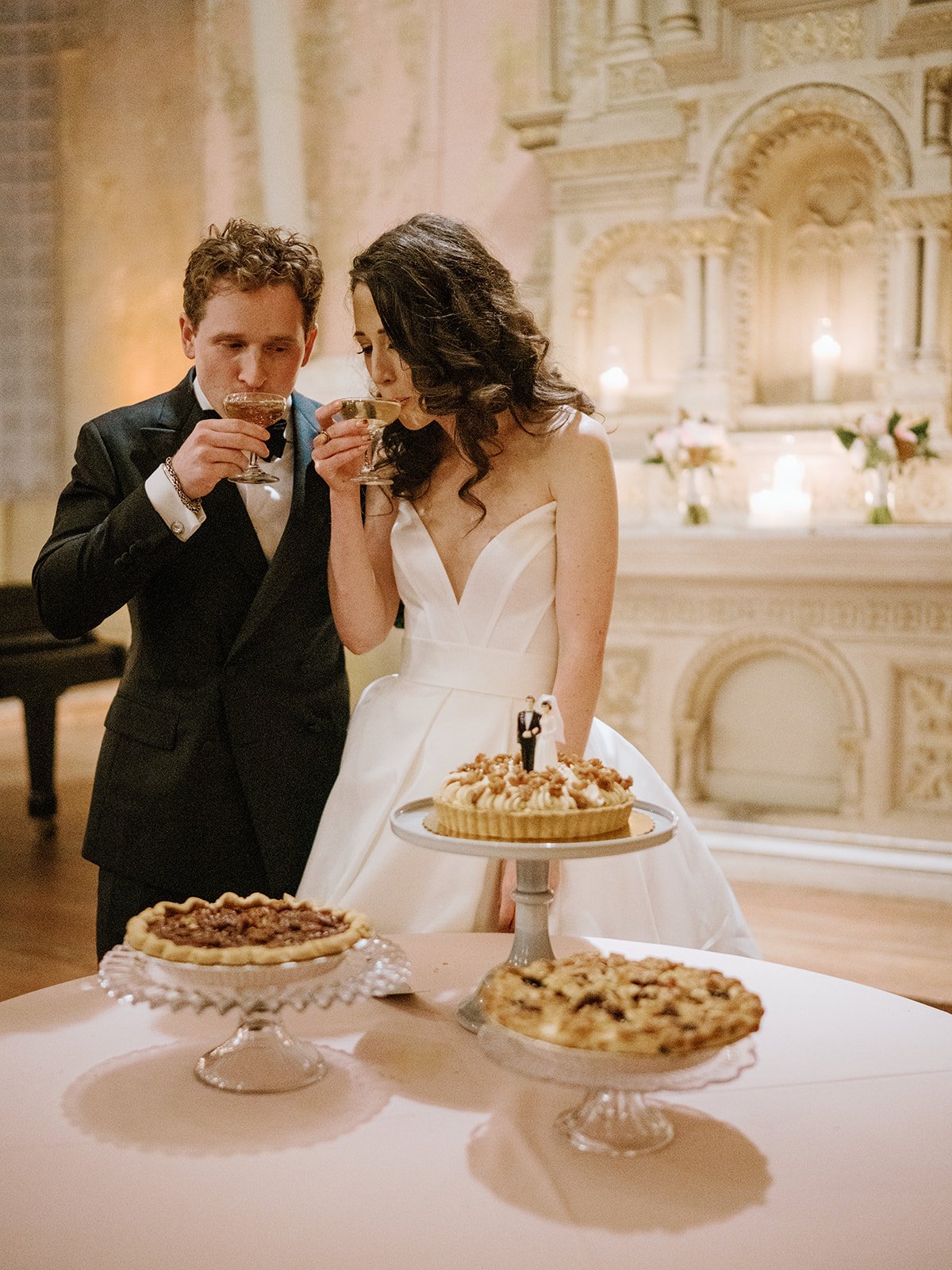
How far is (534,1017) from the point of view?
116 cm

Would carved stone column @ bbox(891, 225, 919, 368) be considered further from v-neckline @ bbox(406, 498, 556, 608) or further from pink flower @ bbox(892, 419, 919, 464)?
v-neckline @ bbox(406, 498, 556, 608)

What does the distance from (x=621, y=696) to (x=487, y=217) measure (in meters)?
2.58

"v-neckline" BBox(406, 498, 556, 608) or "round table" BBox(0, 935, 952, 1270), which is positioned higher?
"v-neckline" BBox(406, 498, 556, 608)

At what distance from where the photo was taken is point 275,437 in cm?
224

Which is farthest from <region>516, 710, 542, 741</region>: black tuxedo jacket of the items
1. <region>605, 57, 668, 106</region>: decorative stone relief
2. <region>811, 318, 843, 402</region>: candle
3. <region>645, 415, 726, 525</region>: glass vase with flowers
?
<region>605, 57, 668, 106</region>: decorative stone relief

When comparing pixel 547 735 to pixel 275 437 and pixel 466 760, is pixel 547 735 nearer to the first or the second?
pixel 466 760

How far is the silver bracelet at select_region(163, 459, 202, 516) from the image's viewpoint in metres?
1.94

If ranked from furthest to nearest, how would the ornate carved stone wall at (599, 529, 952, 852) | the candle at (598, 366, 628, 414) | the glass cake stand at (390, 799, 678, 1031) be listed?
the candle at (598, 366, 628, 414)
the ornate carved stone wall at (599, 529, 952, 852)
the glass cake stand at (390, 799, 678, 1031)

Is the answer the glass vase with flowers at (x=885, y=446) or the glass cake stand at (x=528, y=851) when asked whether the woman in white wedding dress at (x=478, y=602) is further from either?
the glass vase with flowers at (x=885, y=446)

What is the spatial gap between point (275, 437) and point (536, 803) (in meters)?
1.02

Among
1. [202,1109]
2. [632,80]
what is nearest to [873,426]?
[632,80]

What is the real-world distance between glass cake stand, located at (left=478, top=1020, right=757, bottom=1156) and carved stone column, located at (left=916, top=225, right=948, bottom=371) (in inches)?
180

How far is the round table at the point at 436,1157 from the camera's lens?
1.05m

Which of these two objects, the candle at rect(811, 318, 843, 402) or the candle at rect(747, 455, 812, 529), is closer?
the candle at rect(747, 455, 812, 529)
